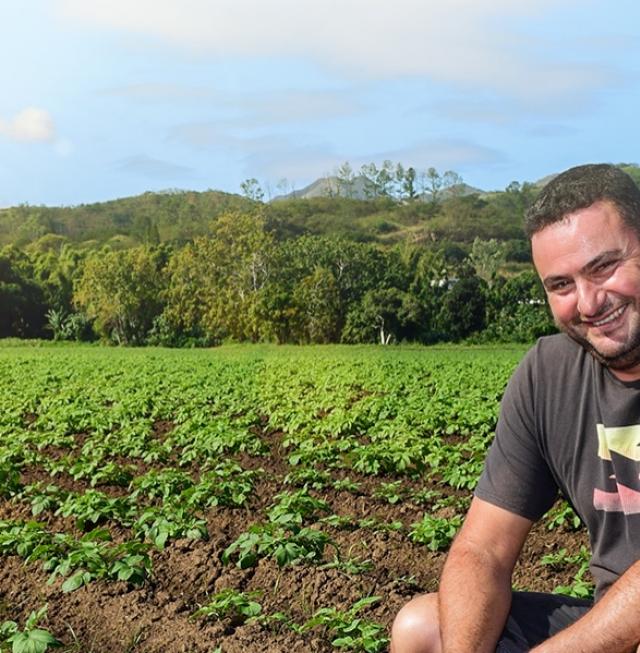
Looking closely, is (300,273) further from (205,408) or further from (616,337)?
(616,337)

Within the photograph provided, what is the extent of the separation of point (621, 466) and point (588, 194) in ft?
2.54

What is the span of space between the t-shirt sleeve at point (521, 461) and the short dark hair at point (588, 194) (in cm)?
44

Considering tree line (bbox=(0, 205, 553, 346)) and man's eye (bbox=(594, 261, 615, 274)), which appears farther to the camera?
tree line (bbox=(0, 205, 553, 346))

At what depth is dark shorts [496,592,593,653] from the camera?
2.92 m

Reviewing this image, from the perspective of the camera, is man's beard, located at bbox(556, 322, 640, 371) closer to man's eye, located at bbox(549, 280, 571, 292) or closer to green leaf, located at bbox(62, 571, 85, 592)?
man's eye, located at bbox(549, 280, 571, 292)

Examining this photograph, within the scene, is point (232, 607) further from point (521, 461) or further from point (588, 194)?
point (588, 194)

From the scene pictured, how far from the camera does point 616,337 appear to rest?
2.75 meters

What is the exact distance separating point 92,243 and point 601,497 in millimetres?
44712

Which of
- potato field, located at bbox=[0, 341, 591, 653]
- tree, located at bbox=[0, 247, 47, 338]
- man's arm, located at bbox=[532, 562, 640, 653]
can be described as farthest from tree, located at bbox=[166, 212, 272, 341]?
man's arm, located at bbox=[532, 562, 640, 653]

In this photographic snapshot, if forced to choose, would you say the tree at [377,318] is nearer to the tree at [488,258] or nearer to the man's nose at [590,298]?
the tree at [488,258]

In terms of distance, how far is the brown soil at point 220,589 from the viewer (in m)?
4.37

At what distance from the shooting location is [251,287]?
40688 millimetres

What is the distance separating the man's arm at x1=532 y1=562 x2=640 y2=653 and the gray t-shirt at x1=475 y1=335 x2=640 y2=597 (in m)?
0.22

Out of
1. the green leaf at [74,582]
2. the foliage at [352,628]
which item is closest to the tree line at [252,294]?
the green leaf at [74,582]
